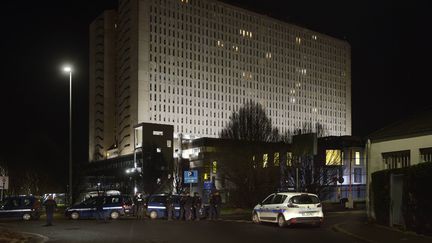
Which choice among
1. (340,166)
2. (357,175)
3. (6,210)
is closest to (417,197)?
(6,210)

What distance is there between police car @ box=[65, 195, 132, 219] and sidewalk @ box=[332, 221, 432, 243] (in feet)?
50.7

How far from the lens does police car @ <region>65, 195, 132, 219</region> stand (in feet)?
117

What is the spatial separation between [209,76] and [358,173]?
84.1m

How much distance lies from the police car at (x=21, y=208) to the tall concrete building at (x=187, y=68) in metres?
127

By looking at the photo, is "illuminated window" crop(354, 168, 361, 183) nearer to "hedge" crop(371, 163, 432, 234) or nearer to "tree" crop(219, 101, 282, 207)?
"tree" crop(219, 101, 282, 207)

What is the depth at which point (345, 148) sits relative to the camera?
9669 cm

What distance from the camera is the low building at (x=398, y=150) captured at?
894 inches

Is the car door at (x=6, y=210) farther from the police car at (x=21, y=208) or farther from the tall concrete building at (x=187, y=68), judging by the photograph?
the tall concrete building at (x=187, y=68)

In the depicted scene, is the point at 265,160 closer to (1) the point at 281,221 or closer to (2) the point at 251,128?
(2) the point at 251,128

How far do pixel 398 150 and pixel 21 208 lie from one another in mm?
23263

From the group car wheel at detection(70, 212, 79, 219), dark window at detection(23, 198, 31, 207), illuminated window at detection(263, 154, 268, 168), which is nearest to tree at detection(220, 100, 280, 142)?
illuminated window at detection(263, 154, 268, 168)

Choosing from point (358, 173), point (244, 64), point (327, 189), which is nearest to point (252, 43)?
point (244, 64)

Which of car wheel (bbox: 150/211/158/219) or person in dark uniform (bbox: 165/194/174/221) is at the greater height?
person in dark uniform (bbox: 165/194/174/221)

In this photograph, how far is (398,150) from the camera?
27.4 metres
